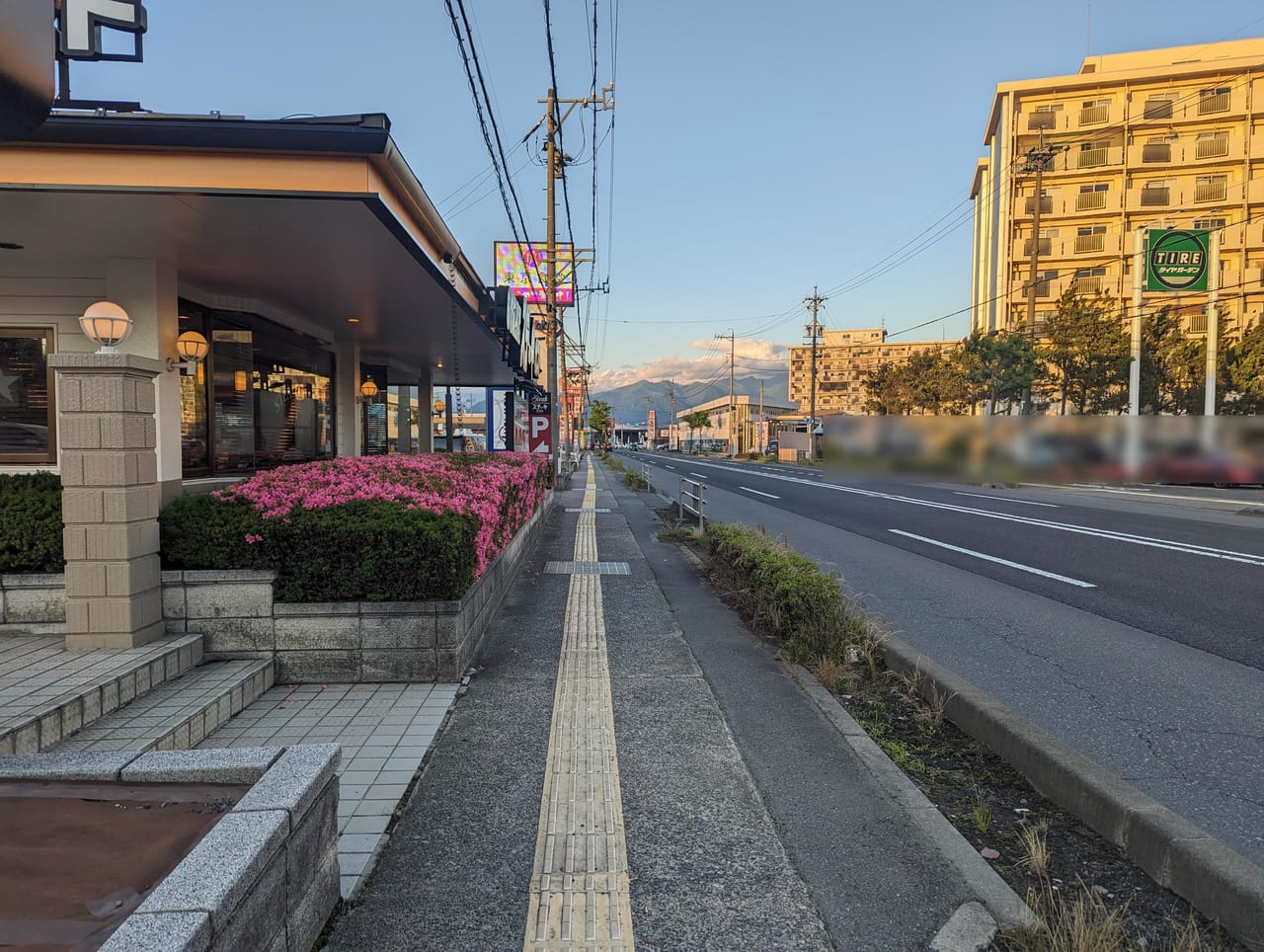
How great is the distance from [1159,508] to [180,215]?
24.2 m

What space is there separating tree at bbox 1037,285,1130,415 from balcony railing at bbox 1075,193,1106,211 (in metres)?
13.5

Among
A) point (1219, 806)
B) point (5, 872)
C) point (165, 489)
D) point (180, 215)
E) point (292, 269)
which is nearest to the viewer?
point (5, 872)

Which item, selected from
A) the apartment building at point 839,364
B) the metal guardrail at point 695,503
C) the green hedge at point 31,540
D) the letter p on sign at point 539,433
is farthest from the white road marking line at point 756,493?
the apartment building at point 839,364

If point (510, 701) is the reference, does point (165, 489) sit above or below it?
above

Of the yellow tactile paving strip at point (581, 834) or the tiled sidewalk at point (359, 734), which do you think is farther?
the tiled sidewalk at point (359, 734)

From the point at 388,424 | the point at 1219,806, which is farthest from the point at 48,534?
the point at 388,424

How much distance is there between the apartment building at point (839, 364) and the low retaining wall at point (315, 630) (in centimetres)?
12597

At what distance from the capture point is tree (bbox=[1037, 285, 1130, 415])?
1307 inches

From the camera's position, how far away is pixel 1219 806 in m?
3.60

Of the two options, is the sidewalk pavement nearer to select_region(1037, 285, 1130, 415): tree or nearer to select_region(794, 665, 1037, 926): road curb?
select_region(794, 665, 1037, 926): road curb

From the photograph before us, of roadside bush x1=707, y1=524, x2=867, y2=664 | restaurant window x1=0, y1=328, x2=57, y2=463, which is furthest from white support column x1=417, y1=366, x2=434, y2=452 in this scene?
roadside bush x1=707, y1=524, x2=867, y2=664

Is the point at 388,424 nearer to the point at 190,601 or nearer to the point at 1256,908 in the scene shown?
the point at 190,601

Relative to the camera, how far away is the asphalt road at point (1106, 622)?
13.8 ft

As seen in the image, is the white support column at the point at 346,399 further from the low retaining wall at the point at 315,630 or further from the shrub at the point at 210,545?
the low retaining wall at the point at 315,630
